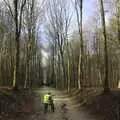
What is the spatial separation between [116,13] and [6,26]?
67.8 ft

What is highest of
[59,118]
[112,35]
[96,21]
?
[96,21]

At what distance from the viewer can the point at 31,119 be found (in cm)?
1627

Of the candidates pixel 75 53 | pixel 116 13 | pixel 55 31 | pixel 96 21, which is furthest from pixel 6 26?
pixel 75 53

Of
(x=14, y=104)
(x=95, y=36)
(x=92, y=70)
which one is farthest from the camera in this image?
(x=92, y=70)

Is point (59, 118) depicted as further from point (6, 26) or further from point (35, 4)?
point (6, 26)

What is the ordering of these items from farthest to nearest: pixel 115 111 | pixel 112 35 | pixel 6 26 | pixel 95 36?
pixel 95 36, pixel 6 26, pixel 112 35, pixel 115 111

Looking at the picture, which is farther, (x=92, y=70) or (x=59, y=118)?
(x=92, y=70)

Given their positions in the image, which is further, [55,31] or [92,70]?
[92,70]

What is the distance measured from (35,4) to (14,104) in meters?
23.8

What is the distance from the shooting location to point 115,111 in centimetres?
1589

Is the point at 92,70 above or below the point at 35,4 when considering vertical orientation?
below

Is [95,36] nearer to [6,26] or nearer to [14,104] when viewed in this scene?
[6,26]

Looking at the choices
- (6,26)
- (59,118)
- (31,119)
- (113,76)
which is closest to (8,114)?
(31,119)

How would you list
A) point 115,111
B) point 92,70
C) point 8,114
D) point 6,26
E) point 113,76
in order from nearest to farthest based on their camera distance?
point 115,111, point 8,114, point 6,26, point 113,76, point 92,70
